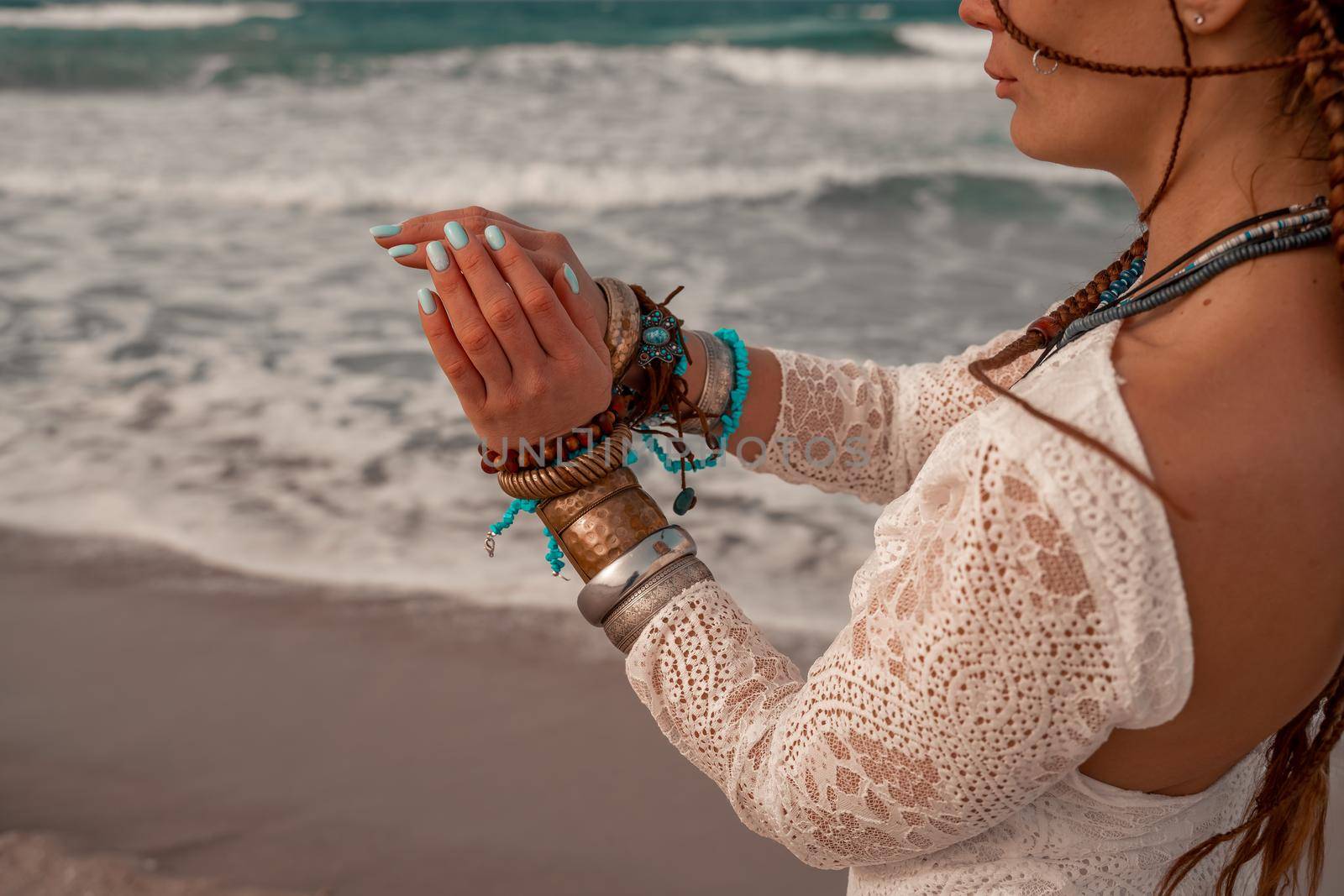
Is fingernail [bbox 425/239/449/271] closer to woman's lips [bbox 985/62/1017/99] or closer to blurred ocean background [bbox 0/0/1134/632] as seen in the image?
woman's lips [bbox 985/62/1017/99]

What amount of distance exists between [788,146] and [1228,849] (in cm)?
956

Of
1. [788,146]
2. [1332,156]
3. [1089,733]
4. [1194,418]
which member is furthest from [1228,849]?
[788,146]

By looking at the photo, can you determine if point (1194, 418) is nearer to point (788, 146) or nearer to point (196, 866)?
point (196, 866)

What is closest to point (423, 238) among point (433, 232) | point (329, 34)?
point (433, 232)

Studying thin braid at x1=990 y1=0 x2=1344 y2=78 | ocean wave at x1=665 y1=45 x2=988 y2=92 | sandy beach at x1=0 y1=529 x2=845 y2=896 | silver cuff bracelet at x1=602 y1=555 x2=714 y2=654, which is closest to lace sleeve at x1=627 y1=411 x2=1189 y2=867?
silver cuff bracelet at x1=602 y1=555 x2=714 y2=654

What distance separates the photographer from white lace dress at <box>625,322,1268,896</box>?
88 centimetres

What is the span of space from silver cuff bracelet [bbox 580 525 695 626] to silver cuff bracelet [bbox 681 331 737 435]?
40 centimetres

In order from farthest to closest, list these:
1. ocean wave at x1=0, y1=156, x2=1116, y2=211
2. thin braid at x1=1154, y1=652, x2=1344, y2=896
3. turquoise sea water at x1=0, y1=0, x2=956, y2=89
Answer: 1. turquoise sea water at x1=0, y1=0, x2=956, y2=89
2. ocean wave at x1=0, y1=156, x2=1116, y2=211
3. thin braid at x1=1154, y1=652, x2=1344, y2=896

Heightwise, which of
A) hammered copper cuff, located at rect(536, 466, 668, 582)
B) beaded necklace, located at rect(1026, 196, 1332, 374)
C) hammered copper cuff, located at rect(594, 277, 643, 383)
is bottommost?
hammered copper cuff, located at rect(536, 466, 668, 582)

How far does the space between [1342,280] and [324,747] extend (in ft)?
7.37

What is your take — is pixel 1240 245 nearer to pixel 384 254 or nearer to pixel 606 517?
pixel 606 517

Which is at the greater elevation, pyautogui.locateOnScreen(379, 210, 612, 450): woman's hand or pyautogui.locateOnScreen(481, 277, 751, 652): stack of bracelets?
pyautogui.locateOnScreen(379, 210, 612, 450): woman's hand

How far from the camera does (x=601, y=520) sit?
4.44 feet

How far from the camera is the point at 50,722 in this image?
8.39 feet
